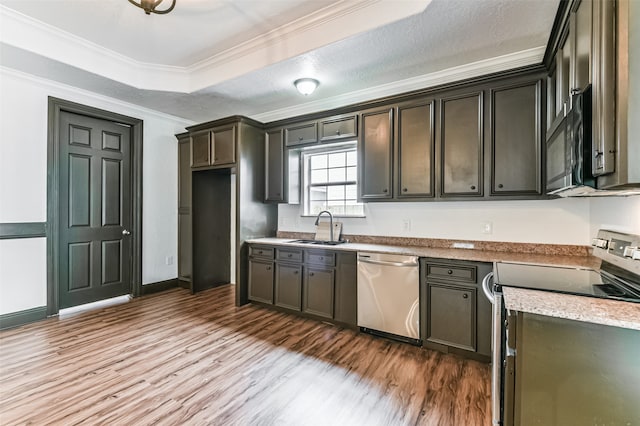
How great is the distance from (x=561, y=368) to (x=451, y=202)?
209cm

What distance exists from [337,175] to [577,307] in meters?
3.01

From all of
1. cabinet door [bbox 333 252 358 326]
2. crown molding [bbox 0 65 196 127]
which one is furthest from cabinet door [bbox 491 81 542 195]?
crown molding [bbox 0 65 196 127]

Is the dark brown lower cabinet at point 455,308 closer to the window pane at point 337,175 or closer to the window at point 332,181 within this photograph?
the window at point 332,181

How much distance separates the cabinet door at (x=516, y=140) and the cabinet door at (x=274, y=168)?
247 cm

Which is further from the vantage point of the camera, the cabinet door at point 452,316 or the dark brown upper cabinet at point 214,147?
the dark brown upper cabinet at point 214,147

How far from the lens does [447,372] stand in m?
2.28

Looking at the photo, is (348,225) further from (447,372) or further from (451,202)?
(447,372)

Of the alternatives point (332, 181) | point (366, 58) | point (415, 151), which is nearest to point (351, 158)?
point (332, 181)

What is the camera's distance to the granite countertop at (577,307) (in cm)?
105

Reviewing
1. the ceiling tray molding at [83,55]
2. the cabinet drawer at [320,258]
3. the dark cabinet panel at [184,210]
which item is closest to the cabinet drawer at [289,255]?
the cabinet drawer at [320,258]

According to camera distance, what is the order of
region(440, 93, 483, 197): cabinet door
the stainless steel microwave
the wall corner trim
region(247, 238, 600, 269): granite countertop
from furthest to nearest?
the wall corner trim, region(440, 93, 483, 197): cabinet door, region(247, 238, 600, 269): granite countertop, the stainless steel microwave

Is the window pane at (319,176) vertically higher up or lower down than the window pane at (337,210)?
higher up

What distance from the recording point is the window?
149 inches

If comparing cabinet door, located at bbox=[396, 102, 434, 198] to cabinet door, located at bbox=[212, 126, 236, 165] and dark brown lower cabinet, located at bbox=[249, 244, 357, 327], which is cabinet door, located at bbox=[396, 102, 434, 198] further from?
cabinet door, located at bbox=[212, 126, 236, 165]
